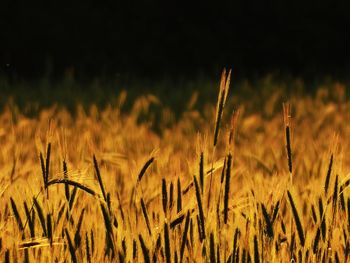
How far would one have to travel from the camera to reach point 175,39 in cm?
703

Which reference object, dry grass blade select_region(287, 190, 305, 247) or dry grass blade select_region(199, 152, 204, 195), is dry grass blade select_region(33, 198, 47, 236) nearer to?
dry grass blade select_region(199, 152, 204, 195)

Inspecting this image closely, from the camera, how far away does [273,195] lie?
1.35m

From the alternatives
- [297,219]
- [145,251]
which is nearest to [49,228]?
[145,251]

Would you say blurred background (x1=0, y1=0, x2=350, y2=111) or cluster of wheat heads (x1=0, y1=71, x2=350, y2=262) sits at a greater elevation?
blurred background (x1=0, y1=0, x2=350, y2=111)

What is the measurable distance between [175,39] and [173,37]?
29mm

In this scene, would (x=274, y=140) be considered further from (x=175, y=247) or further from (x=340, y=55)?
(x=340, y=55)

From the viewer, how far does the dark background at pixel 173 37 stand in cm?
676

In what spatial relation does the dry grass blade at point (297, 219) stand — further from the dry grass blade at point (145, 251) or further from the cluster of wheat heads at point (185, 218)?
the dry grass blade at point (145, 251)

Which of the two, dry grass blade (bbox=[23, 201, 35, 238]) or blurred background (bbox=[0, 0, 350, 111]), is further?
blurred background (bbox=[0, 0, 350, 111])

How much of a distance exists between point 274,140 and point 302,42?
4062 mm

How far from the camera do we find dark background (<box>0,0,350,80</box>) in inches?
266

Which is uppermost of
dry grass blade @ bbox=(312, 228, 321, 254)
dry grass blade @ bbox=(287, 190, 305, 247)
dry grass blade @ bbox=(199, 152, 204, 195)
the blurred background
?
the blurred background

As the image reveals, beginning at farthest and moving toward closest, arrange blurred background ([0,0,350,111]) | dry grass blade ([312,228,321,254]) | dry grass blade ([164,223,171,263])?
1. blurred background ([0,0,350,111])
2. dry grass blade ([312,228,321,254])
3. dry grass blade ([164,223,171,263])

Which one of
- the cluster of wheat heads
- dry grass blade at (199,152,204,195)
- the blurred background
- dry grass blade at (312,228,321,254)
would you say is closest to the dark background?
the blurred background
